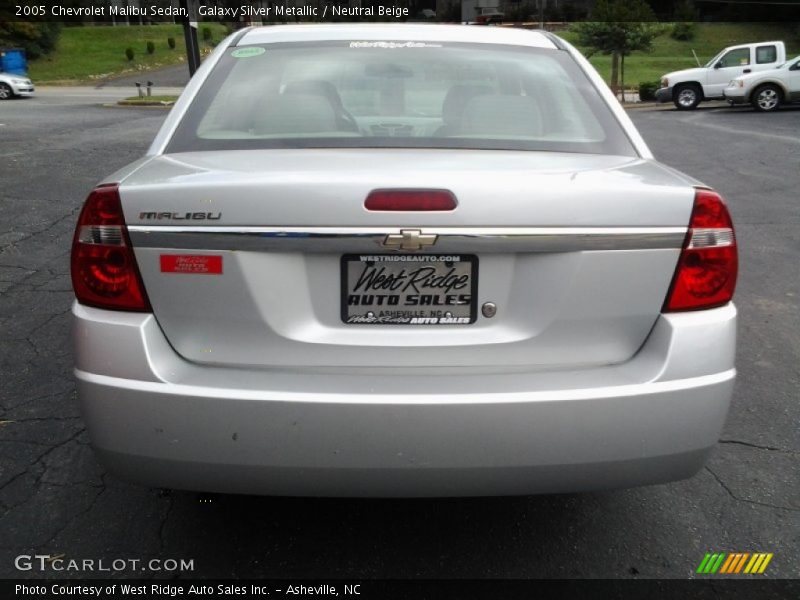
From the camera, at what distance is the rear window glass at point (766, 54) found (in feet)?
73.4

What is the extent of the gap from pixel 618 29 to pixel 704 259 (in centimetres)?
3276

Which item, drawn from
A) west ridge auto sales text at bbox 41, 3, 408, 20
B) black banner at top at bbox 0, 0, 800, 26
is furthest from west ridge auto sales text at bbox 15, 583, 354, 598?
→ black banner at top at bbox 0, 0, 800, 26

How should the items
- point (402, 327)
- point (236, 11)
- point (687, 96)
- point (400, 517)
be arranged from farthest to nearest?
point (236, 11), point (687, 96), point (400, 517), point (402, 327)

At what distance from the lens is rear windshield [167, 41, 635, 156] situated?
2.54 meters

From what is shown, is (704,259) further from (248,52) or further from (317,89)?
(248,52)

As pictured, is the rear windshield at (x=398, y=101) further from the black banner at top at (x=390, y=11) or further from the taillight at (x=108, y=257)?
the black banner at top at (x=390, y=11)

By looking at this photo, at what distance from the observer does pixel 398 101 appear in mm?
2953

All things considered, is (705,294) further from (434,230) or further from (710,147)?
(710,147)

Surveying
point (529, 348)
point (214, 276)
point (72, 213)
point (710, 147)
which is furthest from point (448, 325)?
point (710, 147)

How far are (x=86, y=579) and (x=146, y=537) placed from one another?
0.80 ft

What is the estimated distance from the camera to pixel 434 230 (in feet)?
6.32

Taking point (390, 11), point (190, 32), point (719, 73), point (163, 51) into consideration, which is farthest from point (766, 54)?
point (163, 51)

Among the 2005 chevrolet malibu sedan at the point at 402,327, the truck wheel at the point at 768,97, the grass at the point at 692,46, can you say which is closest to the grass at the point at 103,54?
the grass at the point at 692,46

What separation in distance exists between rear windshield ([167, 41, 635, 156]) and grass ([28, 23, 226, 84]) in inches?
1672
